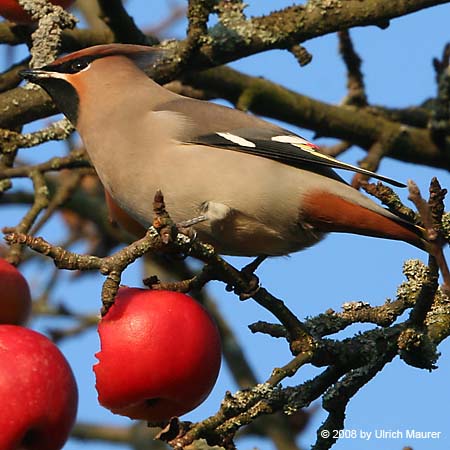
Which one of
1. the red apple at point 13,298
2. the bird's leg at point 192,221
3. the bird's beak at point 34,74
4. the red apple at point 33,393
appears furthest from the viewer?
the bird's beak at point 34,74

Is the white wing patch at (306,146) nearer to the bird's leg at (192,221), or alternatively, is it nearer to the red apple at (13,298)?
the bird's leg at (192,221)

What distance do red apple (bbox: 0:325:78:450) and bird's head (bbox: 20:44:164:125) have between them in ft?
4.79

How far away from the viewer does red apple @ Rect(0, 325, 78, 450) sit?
2.71m

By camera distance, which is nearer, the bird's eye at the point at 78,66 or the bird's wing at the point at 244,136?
the bird's wing at the point at 244,136

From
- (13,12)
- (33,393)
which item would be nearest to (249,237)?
(33,393)

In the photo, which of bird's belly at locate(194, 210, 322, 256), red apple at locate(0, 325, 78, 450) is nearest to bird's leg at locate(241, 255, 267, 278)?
bird's belly at locate(194, 210, 322, 256)

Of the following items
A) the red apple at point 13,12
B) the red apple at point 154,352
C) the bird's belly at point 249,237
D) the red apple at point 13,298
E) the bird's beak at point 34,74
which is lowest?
the red apple at point 154,352

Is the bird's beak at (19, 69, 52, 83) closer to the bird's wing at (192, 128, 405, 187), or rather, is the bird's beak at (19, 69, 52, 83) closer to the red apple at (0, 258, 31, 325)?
the bird's wing at (192, 128, 405, 187)

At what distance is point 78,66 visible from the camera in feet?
13.5

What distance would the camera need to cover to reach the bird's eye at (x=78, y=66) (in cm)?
408

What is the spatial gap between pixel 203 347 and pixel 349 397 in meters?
0.43

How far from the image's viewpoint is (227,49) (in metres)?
4.36

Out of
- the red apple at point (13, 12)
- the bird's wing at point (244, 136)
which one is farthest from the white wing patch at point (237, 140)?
the red apple at point (13, 12)

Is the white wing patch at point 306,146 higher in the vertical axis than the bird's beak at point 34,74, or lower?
lower
